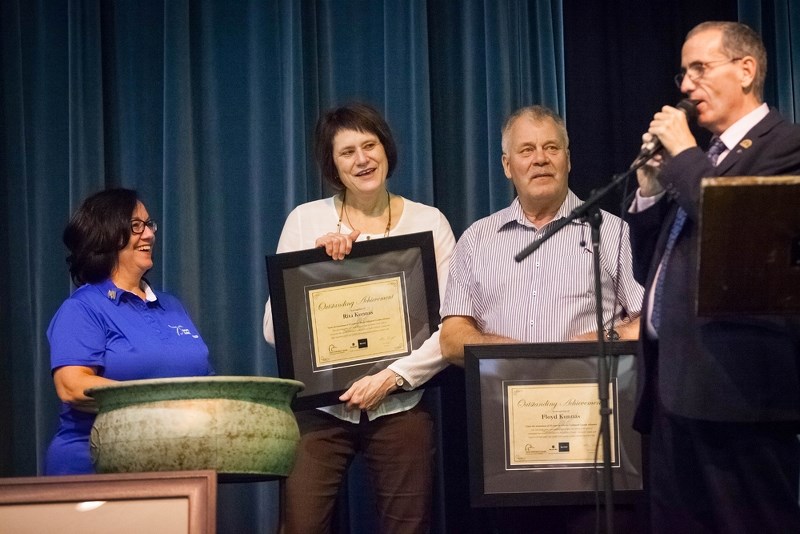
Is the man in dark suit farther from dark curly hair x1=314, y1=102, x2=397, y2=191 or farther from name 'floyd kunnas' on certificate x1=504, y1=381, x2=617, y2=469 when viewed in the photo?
dark curly hair x1=314, y1=102, x2=397, y2=191

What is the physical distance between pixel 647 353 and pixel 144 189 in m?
2.23

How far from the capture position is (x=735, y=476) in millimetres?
2502

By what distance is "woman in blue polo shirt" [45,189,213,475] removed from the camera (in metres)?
3.23

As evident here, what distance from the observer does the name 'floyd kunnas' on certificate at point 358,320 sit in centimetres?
349

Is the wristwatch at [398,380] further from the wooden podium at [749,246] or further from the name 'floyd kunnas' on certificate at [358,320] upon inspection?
the wooden podium at [749,246]

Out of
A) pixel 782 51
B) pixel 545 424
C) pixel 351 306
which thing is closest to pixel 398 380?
pixel 351 306

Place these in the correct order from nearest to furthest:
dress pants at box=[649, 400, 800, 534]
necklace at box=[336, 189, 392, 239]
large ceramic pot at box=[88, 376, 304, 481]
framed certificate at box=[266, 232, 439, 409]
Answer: dress pants at box=[649, 400, 800, 534] < large ceramic pot at box=[88, 376, 304, 481] < framed certificate at box=[266, 232, 439, 409] < necklace at box=[336, 189, 392, 239]

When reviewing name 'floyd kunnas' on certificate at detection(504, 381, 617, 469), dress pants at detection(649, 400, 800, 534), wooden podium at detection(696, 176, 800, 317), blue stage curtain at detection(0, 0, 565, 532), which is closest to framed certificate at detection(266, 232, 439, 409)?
name 'floyd kunnas' on certificate at detection(504, 381, 617, 469)

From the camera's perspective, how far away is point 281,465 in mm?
2725

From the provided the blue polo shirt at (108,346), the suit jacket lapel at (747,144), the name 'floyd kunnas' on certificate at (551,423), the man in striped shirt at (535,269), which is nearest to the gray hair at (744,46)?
the suit jacket lapel at (747,144)

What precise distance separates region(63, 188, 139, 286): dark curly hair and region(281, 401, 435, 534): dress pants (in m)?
0.76

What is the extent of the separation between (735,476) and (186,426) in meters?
1.23

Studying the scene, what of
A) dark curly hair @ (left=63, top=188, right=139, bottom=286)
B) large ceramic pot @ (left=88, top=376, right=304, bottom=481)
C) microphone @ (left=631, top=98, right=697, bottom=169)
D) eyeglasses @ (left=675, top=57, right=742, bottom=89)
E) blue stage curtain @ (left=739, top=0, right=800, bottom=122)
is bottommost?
large ceramic pot @ (left=88, top=376, right=304, bottom=481)

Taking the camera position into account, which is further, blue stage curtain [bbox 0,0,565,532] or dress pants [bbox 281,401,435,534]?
blue stage curtain [bbox 0,0,565,532]
